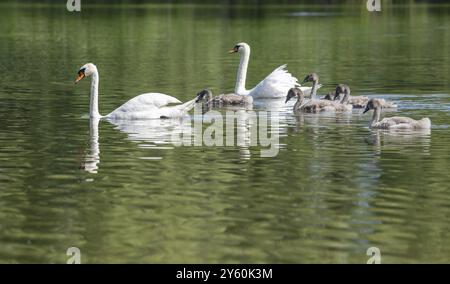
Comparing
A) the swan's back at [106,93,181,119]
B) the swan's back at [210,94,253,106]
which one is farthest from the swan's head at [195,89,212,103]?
the swan's back at [106,93,181,119]

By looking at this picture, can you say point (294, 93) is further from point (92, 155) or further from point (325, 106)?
point (92, 155)

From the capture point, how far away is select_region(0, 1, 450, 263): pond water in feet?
49.9

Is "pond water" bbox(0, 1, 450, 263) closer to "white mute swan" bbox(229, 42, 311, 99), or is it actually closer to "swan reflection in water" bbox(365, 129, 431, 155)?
"swan reflection in water" bbox(365, 129, 431, 155)

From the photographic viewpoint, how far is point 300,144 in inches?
961

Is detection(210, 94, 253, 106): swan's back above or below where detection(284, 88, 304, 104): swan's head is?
below

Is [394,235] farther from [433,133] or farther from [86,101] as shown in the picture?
[86,101]

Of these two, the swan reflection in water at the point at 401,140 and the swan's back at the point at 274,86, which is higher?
the swan's back at the point at 274,86

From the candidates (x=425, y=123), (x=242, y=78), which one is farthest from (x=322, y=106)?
(x=242, y=78)

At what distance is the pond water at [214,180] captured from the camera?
49.9 ft

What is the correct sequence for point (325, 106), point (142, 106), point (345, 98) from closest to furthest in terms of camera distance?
point (142, 106)
point (325, 106)
point (345, 98)

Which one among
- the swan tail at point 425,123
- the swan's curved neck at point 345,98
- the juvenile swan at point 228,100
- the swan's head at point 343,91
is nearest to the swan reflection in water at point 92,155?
the juvenile swan at point 228,100

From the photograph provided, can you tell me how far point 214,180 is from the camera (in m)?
19.8

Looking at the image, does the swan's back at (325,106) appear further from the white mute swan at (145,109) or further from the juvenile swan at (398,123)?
the white mute swan at (145,109)

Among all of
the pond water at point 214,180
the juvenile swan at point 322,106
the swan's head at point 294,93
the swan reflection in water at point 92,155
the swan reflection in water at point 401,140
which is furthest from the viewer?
the swan's head at point 294,93
